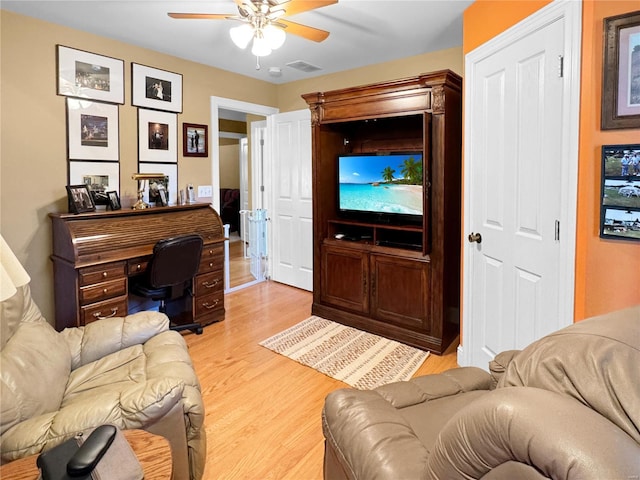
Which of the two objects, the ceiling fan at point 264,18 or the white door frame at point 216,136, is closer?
the ceiling fan at point 264,18

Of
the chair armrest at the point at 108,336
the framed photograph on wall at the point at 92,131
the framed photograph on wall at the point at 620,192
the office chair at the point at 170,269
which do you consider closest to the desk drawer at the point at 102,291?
the office chair at the point at 170,269

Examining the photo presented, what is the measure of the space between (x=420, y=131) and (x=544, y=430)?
129 inches

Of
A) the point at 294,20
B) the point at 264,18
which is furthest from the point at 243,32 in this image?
the point at 294,20

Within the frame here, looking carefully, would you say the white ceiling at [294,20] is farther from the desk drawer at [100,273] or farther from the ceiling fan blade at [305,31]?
the desk drawer at [100,273]

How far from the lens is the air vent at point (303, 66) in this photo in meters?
4.07

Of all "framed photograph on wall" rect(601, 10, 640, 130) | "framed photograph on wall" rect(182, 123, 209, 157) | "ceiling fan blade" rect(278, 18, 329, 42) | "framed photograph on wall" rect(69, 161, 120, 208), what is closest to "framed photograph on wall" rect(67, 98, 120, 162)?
"framed photograph on wall" rect(69, 161, 120, 208)

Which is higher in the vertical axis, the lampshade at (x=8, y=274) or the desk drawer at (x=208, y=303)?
the lampshade at (x=8, y=274)

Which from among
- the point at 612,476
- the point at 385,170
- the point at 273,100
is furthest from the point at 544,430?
the point at 273,100

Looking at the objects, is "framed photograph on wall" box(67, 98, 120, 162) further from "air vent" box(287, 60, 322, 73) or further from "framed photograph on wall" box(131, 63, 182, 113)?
"air vent" box(287, 60, 322, 73)

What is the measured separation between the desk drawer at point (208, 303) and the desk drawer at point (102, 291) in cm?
70

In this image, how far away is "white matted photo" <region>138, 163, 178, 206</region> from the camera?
3.67 metres

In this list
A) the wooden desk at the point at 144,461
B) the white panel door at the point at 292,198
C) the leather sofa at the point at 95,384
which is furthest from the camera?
the white panel door at the point at 292,198

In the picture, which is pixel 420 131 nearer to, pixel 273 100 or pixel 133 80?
pixel 273 100

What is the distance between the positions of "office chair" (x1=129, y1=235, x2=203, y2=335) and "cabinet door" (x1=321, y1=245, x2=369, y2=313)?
1216 millimetres
